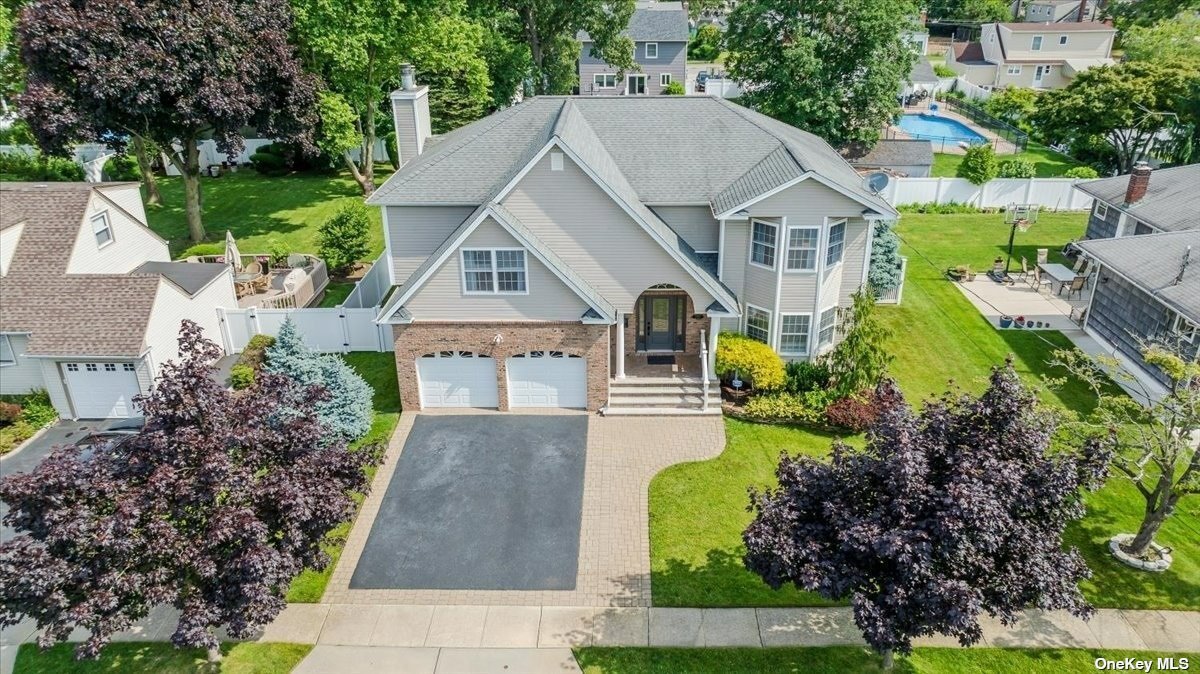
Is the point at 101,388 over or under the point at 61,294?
under

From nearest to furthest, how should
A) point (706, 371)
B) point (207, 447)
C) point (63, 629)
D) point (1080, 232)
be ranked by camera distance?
1. point (63, 629)
2. point (207, 447)
3. point (706, 371)
4. point (1080, 232)

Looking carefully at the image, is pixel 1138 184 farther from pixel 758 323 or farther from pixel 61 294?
pixel 61 294

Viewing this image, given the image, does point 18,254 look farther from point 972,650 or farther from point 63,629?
point 972,650

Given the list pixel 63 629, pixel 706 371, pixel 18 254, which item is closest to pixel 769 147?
pixel 706 371

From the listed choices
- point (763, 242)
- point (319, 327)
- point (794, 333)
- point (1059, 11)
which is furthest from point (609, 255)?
point (1059, 11)

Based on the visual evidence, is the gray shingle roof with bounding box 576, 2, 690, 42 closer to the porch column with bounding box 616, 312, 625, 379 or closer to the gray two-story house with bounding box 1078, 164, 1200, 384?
the gray two-story house with bounding box 1078, 164, 1200, 384

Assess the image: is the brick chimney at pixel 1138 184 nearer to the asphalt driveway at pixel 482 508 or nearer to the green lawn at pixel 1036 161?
the green lawn at pixel 1036 161
